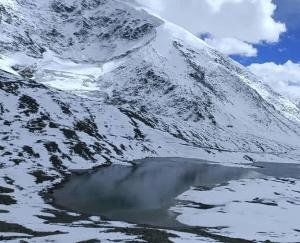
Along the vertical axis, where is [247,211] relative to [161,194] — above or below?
below

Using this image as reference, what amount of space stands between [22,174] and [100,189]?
1880 cm

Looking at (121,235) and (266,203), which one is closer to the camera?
(121,235)

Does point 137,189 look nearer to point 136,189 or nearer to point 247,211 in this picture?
point 136,189

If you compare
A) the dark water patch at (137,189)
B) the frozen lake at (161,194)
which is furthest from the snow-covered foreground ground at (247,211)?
the dark water patch at (137,189)

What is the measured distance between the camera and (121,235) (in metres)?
71.1

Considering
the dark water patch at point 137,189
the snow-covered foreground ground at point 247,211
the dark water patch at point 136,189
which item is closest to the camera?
the snow-covered foreground ground at point 247,211

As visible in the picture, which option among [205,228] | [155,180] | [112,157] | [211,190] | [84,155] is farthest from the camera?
[112,157]

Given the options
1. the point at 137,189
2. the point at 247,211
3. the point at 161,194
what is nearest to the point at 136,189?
the point at 137,189

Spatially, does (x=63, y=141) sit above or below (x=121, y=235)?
above

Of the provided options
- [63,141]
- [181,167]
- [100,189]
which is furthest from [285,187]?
[63,141]

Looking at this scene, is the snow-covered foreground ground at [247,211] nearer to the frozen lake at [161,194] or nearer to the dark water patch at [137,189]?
the frozen lake at [161,194]

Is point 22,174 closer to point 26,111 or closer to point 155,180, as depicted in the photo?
point 155,180

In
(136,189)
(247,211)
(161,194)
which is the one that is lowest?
(247,211)

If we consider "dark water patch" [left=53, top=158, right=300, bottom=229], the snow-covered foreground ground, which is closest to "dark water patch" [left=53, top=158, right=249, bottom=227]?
"dark water patch" [left=53, top=158, right=300, bottom=229]
